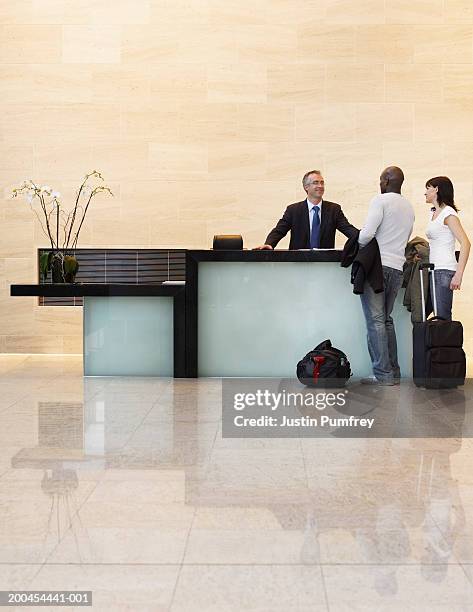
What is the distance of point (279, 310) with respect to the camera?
7828 millimetres

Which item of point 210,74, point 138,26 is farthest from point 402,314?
point 138,26

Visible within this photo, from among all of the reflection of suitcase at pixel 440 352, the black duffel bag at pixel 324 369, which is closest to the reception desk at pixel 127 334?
→ the black duffel bag at pixel 324 369

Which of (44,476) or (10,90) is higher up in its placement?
(10,90)

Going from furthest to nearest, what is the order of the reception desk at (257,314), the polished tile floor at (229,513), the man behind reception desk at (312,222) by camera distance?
the man behind reception desk at (312,222) < the reception desk at (257,314) < the polished tile floor at (229,513)

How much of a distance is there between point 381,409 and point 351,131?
476cm

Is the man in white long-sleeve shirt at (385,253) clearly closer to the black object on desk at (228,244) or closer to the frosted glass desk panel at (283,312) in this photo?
the frosted glass desk panel at (283,312)

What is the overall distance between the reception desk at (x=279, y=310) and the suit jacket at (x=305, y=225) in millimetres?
498

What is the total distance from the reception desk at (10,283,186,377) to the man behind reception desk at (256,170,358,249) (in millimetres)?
1188

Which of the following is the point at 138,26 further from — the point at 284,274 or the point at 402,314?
the point at 402,314

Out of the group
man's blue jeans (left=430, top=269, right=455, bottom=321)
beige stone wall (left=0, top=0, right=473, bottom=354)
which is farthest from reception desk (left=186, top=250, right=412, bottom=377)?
beige stone wall (left=0, top=0, right=473, bottom=354)

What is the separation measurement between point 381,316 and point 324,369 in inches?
26.8

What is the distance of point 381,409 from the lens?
20.4 ft

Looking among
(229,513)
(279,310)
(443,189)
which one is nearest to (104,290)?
(279,310)

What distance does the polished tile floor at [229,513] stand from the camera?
9.16ft
